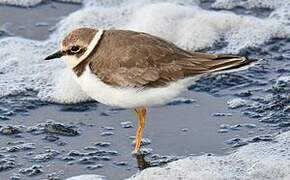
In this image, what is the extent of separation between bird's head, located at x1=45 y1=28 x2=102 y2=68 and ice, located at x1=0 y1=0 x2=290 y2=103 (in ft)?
2.73

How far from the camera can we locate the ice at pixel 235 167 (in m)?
5.00

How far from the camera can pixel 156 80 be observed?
5098 mm

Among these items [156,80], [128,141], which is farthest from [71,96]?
[156,80]

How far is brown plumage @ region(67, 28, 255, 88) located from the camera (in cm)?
506

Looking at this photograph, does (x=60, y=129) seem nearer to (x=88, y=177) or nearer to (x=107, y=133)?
(x=107, y=133)

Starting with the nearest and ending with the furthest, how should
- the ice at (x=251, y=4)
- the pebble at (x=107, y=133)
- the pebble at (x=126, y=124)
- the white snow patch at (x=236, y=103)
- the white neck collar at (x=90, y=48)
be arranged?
the white neck collar at (x=90, y=48) < the pebble at (x=107, y=133) < the pebble at (x=126, y=124) < the white snow patch at (x=236, y=103) < the ice at (x=251, y=4)

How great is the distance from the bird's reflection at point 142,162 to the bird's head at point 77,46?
71 cm

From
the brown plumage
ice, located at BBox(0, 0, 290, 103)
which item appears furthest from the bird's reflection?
ice, located at BBox(0, 0, 290, 103)

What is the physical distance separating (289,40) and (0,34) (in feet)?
7.87

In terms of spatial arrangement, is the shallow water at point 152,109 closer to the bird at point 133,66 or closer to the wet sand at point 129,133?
the wet sand at point 129,133

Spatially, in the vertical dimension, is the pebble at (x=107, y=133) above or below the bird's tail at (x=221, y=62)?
below

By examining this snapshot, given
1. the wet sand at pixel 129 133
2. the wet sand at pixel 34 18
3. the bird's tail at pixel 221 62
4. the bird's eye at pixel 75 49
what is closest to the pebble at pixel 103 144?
the wet sand at pixel 129 133

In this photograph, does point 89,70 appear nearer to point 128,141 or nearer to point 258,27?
point 128,141

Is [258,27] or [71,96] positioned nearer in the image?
[71,96]
